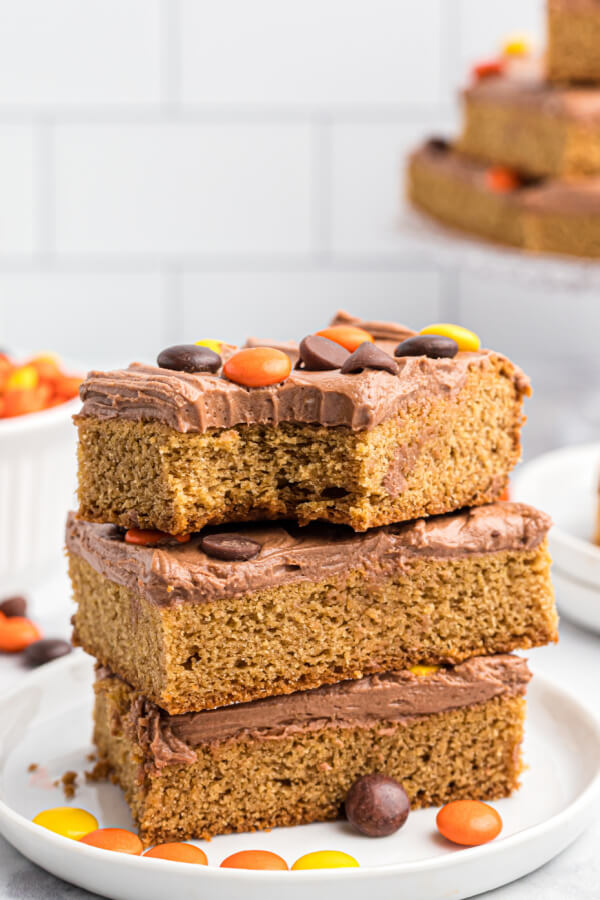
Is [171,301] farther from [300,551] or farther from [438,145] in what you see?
[300,551]

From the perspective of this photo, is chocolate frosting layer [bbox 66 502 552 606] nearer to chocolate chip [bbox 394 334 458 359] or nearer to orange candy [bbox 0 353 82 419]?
chocolate chip [bbox 394 334 458 359]

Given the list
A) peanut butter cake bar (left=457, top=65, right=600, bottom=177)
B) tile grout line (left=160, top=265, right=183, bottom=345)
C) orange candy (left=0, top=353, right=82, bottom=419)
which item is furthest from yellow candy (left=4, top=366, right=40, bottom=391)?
tile grout line (left=160, top=265, right=183, bottom=345)

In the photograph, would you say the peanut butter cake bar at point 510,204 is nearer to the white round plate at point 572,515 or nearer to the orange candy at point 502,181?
the orange candy at point 502,181

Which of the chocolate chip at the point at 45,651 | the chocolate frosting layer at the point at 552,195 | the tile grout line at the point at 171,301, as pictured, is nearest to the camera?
the chocolate chip at the point at 45,651

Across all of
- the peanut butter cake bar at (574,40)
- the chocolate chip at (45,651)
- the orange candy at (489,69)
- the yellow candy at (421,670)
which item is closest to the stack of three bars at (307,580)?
the yellow candy at (421,670)

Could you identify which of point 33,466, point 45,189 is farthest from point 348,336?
point 45,189
